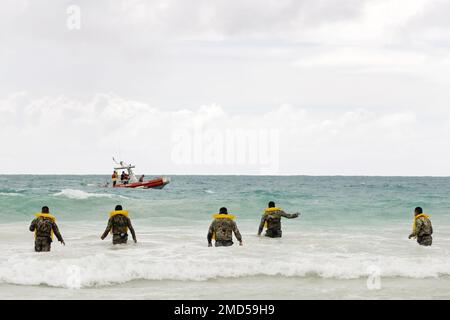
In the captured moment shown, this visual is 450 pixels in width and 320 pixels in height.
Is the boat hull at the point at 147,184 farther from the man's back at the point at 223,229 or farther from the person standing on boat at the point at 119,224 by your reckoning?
the man's back at the point at 223,229

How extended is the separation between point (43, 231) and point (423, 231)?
10.3 meters

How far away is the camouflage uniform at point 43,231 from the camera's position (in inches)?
537

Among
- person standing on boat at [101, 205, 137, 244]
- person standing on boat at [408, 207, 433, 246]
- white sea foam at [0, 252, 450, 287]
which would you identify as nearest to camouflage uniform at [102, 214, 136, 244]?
person standing on boat at [101, 205, 137, 244]

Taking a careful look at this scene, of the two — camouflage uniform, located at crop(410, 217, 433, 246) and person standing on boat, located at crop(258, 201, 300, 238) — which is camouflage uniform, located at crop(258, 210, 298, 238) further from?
camouflage uniform, located at crop(410, 217, 433, 246)

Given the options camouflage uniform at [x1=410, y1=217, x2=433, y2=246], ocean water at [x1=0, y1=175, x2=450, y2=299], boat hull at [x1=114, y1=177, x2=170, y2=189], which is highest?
boat hull at [x1=114, y1=177, x2=170, y2=189]

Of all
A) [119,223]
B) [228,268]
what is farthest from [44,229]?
[228,268]

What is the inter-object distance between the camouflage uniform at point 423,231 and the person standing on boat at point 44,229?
377 inches

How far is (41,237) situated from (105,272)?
129 inches

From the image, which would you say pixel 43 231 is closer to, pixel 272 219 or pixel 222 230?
pixel 222 230

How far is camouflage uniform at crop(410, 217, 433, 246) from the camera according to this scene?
15422mm

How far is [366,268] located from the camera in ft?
39.4

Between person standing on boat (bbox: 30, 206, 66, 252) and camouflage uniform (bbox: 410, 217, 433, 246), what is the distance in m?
9.57

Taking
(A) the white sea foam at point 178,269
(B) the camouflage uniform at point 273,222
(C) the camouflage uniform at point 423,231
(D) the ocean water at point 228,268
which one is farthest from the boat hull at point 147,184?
(A) the white sea foam at point 178,269
